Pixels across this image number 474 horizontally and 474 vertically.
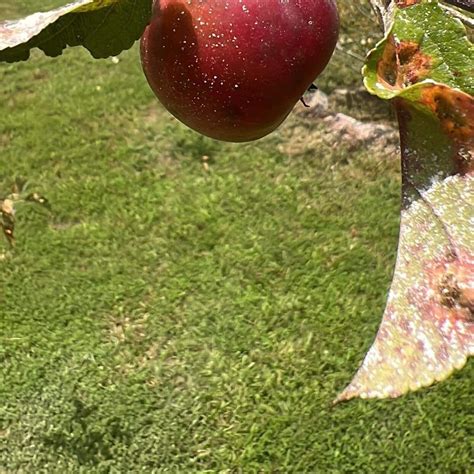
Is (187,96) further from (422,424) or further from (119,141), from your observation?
(119,141)

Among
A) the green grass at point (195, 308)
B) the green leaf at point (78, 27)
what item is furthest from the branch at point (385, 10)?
the green grass at point (195, 308)

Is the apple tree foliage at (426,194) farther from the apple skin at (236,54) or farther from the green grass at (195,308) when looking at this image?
the green grass at (195,308)

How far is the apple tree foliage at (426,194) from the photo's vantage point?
0.40 m

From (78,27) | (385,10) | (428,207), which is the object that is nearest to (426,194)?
(428,207)

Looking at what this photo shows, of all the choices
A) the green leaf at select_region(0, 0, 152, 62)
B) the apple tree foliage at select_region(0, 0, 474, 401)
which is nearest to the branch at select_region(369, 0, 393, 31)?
the apple tree foliage at select_region(0, 0, 474, 401)

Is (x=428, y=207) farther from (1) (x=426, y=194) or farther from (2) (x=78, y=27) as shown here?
(2) (x=78, y=27)

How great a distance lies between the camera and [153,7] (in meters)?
0.60

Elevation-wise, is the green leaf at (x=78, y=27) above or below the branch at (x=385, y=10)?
above

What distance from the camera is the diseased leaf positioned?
1.33 ft

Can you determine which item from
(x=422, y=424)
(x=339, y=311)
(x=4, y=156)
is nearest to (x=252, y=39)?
(x=422, y=424)

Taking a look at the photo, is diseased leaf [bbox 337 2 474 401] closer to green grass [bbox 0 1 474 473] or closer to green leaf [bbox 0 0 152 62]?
green leaf [bbox 0 0 152 62]

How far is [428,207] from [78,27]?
0.91 feet

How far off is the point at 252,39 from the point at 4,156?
2.69 m

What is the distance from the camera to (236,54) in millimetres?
586
